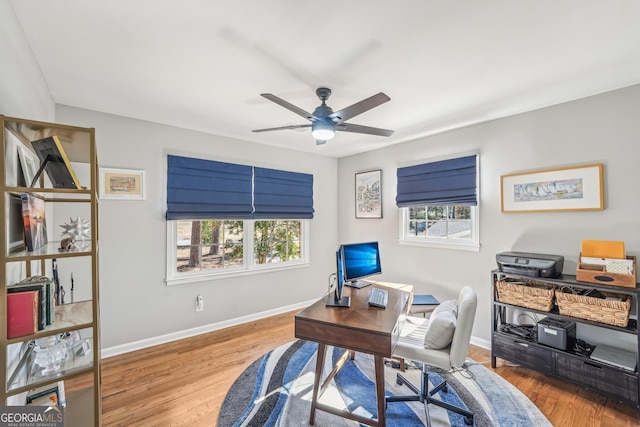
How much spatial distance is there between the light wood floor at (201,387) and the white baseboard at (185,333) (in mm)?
69

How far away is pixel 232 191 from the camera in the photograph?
361cm

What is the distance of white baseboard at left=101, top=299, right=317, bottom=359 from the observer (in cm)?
285

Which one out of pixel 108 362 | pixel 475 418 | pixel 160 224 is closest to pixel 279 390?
pixel 475 418

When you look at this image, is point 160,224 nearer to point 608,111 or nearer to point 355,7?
point 355,7

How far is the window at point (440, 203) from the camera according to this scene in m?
3.19

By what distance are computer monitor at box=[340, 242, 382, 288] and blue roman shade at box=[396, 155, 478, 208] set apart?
121cm

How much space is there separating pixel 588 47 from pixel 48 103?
3.96m

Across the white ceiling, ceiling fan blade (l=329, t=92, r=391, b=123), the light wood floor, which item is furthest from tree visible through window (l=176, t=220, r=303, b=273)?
ceiling fan blade (l=329, t=92, r=391, b=123)

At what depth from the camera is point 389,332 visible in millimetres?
1597

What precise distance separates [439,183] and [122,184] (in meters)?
3.55

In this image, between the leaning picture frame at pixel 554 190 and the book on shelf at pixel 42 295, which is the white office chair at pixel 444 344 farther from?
the book on shelf at pixel 42 295

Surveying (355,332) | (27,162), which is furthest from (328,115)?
(27,162)

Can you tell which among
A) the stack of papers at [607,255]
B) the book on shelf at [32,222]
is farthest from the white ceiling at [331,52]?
the stack of papers at [607,255]

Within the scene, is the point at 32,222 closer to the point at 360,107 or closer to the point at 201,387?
the point at 201,387
